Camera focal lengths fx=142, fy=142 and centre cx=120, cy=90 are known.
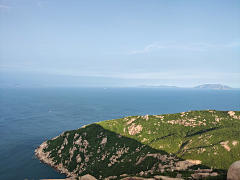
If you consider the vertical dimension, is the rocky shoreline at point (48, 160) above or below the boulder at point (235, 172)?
below

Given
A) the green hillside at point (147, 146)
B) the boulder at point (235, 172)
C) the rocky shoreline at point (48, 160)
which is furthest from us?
the rocky shoreline at point (48, 160)

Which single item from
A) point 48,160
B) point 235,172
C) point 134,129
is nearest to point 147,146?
point 134,129

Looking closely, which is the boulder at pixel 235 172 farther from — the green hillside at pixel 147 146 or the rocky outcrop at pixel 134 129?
the rocky outcrop at pixel 134 129

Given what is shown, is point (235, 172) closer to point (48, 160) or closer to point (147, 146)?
point (147, 146)

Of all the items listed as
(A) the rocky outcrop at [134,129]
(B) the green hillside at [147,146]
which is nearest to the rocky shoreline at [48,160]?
(B) the green hillside at [147,146]

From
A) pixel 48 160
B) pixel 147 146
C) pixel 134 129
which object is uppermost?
pixel 134 129

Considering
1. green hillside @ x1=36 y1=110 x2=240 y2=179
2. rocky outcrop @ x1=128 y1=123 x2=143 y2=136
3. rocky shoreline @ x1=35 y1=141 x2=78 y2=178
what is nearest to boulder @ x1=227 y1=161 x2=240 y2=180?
green hillside @ x1=36 y1=110 x2=240 y2=179

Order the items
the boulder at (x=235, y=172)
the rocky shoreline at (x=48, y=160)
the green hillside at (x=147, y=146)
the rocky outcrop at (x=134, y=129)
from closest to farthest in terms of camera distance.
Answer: the boulder at (x=235, y=172) < the green hillside at (x=147, y=146) < the rocky shoreline at (x=48, y=160) < the rocky outcrop at (x=134, y=129)

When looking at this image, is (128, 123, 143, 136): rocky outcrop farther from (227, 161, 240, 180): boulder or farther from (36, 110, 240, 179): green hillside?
(227, 161, 240, 180): boulder
